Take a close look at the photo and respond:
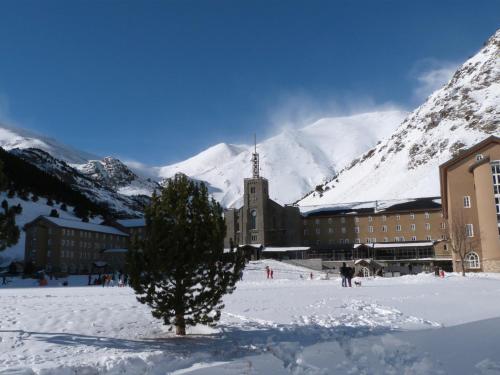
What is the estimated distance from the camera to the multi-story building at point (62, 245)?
90562 millimetres

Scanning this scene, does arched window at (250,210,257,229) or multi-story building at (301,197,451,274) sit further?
arched window at (250,210,257,229)

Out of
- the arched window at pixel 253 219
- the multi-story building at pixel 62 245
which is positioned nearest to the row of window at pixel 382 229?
the arched window at pixel 253 219

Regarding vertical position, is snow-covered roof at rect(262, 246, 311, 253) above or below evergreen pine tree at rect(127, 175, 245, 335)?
above

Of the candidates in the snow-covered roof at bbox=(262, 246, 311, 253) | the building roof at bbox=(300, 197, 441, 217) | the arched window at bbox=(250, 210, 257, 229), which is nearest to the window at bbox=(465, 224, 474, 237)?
the building roof at bbox=(300, 197, 441, 217)

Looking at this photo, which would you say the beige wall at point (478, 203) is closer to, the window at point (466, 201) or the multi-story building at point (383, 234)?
the window at point (466, 201)

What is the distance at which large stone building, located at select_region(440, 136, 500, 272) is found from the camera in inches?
2338

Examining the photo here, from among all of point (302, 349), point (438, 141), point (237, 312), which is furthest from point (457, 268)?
point (438, 141)

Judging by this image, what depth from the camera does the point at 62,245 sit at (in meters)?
92.1

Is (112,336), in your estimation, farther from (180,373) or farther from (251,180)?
(251,180)

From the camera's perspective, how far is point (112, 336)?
1598 cm

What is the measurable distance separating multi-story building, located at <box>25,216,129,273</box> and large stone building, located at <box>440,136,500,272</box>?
6628 centimetres

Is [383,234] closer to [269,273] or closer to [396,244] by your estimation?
[396,244]

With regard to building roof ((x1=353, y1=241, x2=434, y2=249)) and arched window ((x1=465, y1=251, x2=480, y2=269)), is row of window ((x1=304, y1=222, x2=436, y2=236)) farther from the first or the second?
arched window ((x1=465, y1=251, x2=480, y2=269))

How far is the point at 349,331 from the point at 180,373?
7.45 m
